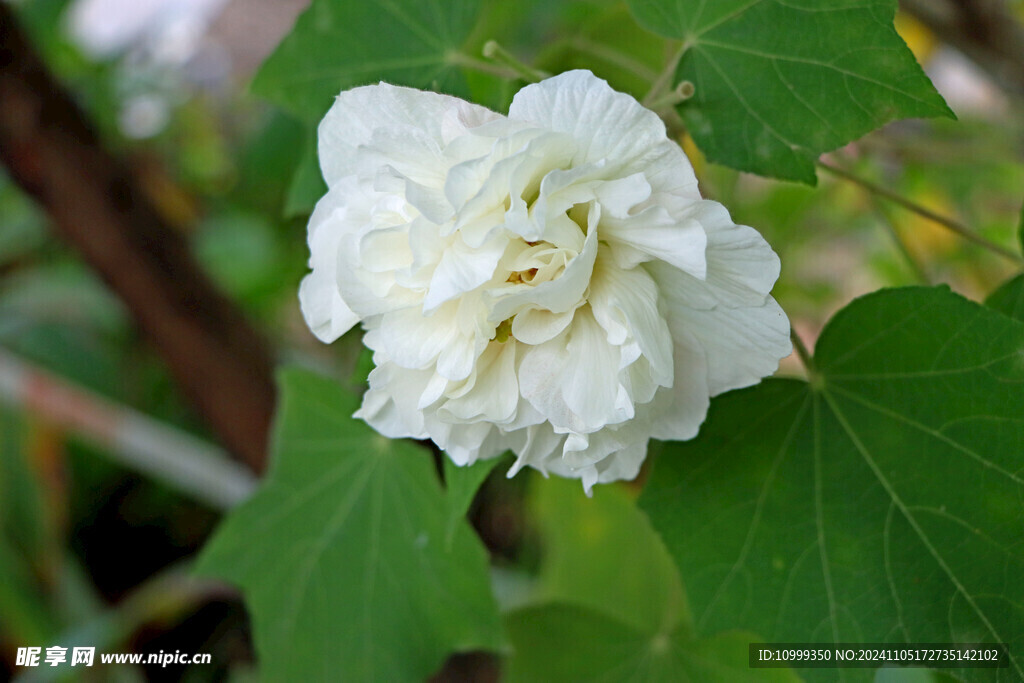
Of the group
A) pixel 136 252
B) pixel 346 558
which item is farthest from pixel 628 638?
pixel 136 252

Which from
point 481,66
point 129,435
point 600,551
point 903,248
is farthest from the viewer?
point 129,435

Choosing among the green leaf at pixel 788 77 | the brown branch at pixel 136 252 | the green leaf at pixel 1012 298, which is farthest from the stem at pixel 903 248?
the brown branch at pixel 136 252

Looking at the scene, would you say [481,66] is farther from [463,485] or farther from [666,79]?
[463,485]

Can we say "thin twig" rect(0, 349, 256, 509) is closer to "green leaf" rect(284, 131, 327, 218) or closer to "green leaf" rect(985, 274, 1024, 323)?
"green leaf" rect(284, 131, 327, 218)

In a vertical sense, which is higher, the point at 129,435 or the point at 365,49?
the point at 365,49

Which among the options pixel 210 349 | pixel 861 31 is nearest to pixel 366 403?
pixel 861 31

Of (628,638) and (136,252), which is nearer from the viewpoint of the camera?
(628,638)

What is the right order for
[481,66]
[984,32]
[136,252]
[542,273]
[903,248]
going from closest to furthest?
[542,273] → [481,66] → [903,248] → [984,32] → [136,252]

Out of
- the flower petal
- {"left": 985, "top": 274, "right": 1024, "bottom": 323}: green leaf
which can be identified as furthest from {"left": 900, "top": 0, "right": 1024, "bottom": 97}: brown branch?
the flower petal

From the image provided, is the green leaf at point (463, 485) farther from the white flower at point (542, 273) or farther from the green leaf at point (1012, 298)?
the green leaf at point (1012, 298)
